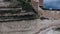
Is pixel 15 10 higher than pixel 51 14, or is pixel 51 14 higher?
pixel 15 10

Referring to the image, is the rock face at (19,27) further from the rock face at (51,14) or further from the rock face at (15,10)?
the rock face at (51,14)

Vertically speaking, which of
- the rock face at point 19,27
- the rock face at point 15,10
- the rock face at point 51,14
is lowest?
the rock face at point 19,27

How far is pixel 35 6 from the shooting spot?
117 inches

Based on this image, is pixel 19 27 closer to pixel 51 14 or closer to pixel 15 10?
→ pixel 15 10

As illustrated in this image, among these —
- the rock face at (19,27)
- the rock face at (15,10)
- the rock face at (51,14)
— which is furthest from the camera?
the rock face at (51,14)

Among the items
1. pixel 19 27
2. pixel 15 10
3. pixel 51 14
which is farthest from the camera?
pixel 51 14

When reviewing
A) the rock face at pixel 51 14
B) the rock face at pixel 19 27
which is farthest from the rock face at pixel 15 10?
the rock face at pixel 51 14

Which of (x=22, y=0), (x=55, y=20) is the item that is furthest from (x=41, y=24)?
(x=22, y=0)

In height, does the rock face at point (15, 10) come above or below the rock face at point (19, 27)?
above

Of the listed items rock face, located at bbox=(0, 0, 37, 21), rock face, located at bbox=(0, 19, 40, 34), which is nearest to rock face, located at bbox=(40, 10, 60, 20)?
rock face, located at bbox=(0, 0, 37, 21)

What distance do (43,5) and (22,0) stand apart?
2.21 ft

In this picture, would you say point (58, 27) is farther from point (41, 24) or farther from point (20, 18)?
point (20, 18)

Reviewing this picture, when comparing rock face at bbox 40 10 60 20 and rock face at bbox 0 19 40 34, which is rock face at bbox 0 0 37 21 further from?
rock face at bbox 40 10 60 20

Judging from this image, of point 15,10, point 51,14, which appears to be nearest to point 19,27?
point 15,10
